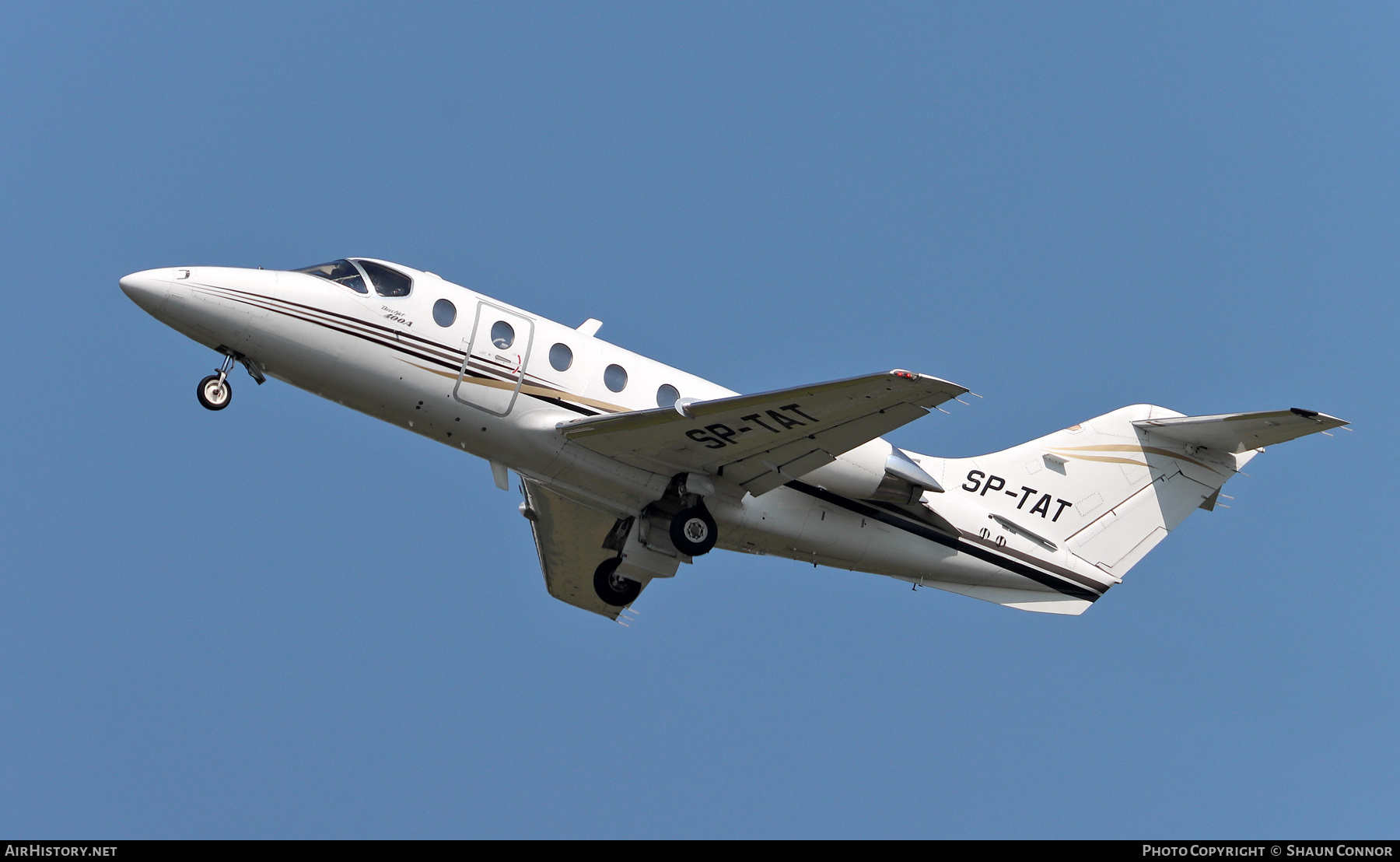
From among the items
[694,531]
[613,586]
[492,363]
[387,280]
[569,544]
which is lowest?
[694,531]

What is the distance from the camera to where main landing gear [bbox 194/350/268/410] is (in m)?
17.1

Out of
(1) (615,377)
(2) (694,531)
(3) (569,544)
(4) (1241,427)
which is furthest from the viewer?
(3) (569,544)

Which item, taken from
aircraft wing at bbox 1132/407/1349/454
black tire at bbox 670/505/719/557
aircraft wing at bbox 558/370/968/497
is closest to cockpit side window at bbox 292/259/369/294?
aircraft wing at bbox 558/370/968/497

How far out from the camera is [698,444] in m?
17.9

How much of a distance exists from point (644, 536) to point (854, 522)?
3171 mm

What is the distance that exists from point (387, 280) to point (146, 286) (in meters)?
3.06

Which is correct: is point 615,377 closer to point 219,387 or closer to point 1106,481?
point 219,387

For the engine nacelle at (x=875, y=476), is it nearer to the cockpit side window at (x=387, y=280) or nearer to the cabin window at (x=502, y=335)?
the cabin window at (x=502, y=335)

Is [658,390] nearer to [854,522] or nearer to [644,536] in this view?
[644,536]

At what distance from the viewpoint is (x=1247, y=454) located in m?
21.6

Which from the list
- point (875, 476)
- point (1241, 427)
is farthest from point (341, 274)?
point (1241, 427)

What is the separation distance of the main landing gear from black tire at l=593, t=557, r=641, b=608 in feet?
23.7

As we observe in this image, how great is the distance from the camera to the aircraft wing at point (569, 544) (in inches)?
826
